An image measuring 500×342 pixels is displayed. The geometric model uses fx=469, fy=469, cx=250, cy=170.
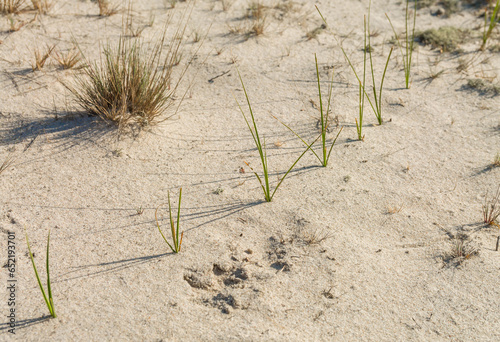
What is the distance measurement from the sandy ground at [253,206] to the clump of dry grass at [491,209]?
0.04 metres

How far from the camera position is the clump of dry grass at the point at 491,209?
2.59m

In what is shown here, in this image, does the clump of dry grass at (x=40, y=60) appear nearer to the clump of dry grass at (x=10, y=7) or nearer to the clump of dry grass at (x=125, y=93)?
the clump of dry grass at (x=125, y=93)

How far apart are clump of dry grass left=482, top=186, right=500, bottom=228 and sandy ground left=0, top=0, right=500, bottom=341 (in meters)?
0.04

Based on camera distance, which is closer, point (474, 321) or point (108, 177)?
point (474, 321)

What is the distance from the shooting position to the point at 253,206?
2.71 meters

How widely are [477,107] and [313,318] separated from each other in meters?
2.33

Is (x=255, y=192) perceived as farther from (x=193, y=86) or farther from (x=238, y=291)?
(x=193, y=86)

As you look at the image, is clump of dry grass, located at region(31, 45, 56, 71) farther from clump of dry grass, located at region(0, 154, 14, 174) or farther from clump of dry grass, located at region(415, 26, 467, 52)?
clump of dry grass, located at region(415, 26, 467, 52)

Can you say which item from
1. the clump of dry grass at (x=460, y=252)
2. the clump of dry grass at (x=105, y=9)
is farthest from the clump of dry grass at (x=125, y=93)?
the clump of dry grass at (x=460, y=252)

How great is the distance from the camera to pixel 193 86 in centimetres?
367

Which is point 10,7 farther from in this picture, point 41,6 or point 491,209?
point 491,209

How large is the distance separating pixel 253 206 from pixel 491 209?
4.33 ft

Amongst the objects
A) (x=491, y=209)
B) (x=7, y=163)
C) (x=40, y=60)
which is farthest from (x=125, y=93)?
(x=491, y=209)

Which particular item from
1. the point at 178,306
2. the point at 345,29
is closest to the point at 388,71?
the point at 345,29
